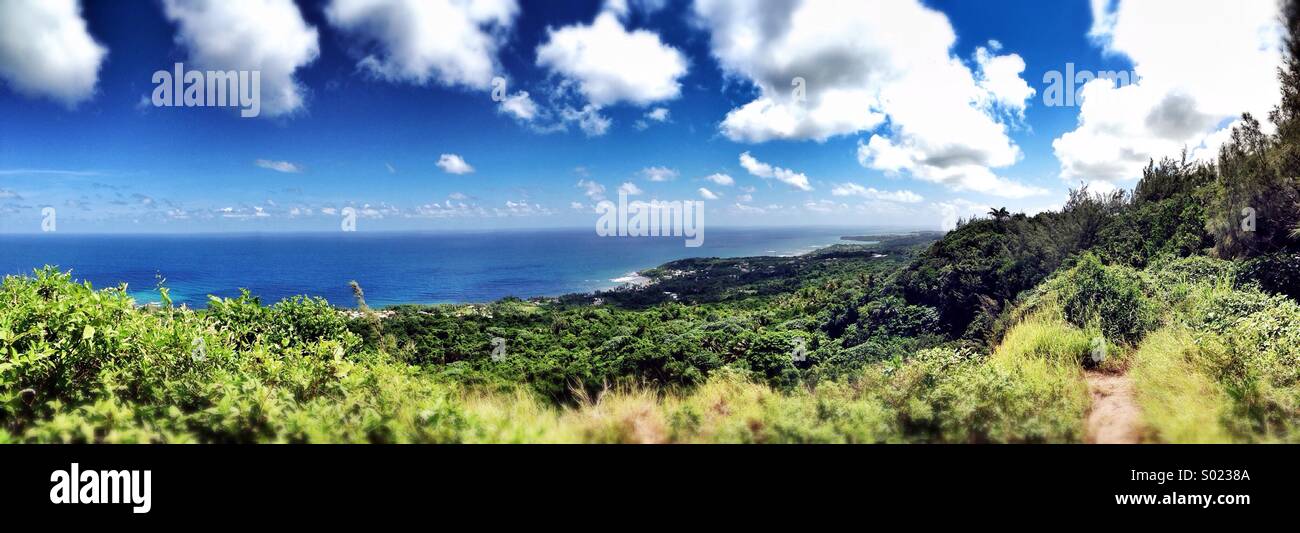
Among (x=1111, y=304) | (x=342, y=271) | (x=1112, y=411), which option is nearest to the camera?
(x=1112, y=411)

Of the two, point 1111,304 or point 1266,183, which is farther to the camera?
point 1266,183

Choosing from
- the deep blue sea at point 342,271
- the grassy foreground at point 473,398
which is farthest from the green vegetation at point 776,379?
the deep blue sea at point 342,271

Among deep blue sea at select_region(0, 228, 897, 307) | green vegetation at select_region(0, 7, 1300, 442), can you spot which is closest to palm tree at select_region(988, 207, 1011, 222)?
green vegetation at select_region(0, 7, 1300, 442)

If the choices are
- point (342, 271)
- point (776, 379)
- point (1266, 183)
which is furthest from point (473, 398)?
point (342, 271)

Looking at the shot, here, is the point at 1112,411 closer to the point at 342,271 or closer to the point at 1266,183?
the point at 1266,183

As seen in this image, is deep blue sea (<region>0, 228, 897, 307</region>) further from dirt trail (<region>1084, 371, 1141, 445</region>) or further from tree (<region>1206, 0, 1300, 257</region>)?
tree (<region>1206, 0, 1300, 257</region>)

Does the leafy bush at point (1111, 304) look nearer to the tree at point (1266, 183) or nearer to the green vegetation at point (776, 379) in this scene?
the green vegetation at point (776, 379)

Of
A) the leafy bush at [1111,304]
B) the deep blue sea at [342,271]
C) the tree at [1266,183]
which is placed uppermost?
the tree at [1266,183]

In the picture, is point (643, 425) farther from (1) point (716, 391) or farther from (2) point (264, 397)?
(2) point (264, 397)
